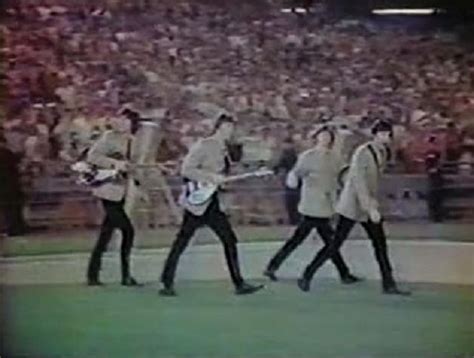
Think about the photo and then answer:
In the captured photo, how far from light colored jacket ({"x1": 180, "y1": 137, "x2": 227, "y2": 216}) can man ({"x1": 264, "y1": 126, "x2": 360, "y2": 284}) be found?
162 mm

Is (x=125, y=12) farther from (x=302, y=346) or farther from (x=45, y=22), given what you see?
(x=302, y=346)

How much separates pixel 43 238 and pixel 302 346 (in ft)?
2.06

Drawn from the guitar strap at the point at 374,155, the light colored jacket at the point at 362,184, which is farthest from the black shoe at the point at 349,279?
the guitar strap at the point at 374,155

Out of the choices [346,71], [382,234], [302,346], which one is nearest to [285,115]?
[346,71]

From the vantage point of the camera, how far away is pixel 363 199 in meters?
2.18

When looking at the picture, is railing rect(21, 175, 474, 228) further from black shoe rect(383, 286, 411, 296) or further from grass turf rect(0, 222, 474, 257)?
black shoe rect(383, 286, 411, 296)

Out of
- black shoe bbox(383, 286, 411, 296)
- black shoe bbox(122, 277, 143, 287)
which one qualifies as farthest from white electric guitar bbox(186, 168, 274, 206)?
black shoe bbox(383, 286, 411, 296)

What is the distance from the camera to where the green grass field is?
219cm

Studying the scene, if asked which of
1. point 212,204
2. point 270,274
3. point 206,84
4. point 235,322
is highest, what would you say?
point 206,84

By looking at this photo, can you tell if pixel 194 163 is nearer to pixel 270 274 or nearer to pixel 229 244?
pixel 229 244

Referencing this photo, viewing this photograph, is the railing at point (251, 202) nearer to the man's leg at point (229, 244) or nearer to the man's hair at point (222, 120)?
the man's leg at point (229, 244)

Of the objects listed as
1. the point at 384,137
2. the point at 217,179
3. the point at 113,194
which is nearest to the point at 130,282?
the point at 113,194

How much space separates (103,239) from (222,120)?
1.23 feet

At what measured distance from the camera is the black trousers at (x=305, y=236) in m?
2.17
